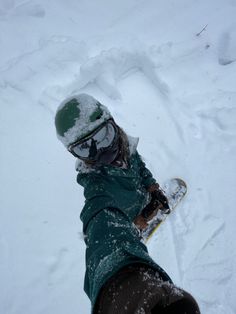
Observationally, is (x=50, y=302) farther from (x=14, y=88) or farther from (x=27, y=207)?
(x=14, y=88)

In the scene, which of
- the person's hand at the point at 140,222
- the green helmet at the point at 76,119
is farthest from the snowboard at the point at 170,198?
the green helmet at the point at 76,119

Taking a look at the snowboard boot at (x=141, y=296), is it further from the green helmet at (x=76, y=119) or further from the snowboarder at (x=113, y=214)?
the green helmet at (x=76, y=119)

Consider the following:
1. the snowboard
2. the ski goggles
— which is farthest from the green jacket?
the snowboard

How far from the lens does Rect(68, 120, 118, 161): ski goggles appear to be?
1.91 meters

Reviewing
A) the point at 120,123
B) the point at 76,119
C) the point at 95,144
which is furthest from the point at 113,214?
the point at 120,123

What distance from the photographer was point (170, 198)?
3252 mm

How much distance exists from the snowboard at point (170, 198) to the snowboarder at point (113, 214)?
0.30 meters

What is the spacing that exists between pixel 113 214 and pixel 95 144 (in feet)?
1.71

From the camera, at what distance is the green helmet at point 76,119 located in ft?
6.11

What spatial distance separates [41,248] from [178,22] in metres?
4.07

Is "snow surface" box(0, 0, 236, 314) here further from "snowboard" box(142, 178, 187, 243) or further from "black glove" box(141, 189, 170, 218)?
"black glove" box(141, 189, 170, 218)

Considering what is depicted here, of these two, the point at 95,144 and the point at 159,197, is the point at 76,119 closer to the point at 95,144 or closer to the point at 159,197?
the point at 95,144

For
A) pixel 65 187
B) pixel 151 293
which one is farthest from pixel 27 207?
pixel 151 293

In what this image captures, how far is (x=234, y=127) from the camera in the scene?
3760 millimetres
